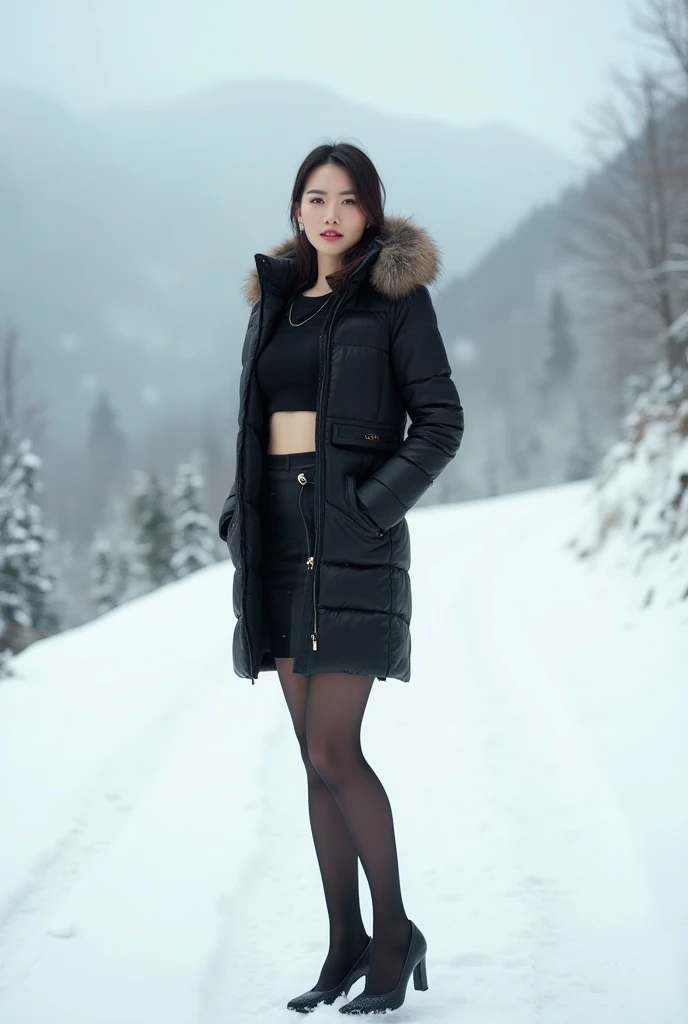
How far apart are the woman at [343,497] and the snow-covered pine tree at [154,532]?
91.9 ft

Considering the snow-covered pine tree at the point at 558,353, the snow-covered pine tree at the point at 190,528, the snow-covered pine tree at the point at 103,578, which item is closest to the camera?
the snow-covered pine tree at the point at 190,528

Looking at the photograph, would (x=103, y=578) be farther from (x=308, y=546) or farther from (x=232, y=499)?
(x=308, y=546)

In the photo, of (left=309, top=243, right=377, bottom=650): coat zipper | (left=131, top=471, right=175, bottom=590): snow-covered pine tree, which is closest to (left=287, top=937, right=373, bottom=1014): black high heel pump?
(left=309, top=243, right=377, bottom=650): coat zipper

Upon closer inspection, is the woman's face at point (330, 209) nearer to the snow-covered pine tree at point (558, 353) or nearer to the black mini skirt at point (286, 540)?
the black mini skirt at point (286, 540)

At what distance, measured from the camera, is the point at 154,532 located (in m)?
30.7

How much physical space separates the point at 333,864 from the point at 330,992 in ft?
1.15

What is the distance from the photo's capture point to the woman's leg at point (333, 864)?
260 centimetres

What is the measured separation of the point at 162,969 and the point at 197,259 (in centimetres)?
18901

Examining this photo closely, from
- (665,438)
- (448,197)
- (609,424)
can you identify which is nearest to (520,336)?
(609,424)

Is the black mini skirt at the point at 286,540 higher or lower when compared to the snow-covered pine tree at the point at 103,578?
higher

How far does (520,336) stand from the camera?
83062 mm

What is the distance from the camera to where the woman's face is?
266 cm

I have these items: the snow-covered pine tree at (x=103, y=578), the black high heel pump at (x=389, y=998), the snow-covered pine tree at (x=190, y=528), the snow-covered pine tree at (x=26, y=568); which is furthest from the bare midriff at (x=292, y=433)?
the snow-covered pine tree at (x=103, y=578)

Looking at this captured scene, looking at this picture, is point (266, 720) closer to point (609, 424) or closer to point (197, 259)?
point (609, 424)
